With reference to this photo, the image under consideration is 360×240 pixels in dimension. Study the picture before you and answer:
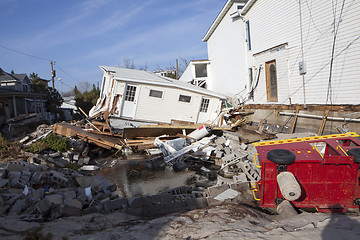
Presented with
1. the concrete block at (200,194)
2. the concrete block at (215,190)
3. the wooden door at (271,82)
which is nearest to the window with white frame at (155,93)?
the wooden door at (271,82)

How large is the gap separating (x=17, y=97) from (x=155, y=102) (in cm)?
2029

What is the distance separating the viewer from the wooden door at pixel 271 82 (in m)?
14.1

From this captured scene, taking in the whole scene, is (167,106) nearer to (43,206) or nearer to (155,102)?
(155,102)

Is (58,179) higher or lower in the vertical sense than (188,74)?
lower

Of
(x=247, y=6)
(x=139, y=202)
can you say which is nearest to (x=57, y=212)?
(x=139, y=202)

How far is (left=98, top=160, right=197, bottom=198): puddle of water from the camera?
908 centimetres

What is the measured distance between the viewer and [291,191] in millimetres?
4934

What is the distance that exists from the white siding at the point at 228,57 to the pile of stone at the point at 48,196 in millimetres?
13306

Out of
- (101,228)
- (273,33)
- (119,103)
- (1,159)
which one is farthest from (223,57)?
(101,228)

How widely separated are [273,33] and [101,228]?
12945 mm

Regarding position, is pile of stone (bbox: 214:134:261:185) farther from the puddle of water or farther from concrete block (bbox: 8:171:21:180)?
concrete block (bbox: 8:171:21:180)

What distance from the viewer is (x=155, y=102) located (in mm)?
16953

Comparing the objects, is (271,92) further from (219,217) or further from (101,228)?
(101,228)

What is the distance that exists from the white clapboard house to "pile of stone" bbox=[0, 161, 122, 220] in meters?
9.59
